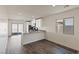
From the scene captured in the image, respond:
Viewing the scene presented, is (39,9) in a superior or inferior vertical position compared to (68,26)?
superior

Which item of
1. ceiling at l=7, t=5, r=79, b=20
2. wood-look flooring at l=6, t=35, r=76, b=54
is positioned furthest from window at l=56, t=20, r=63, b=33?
wood-look flooring at l=6, t=35, r=76, b=54

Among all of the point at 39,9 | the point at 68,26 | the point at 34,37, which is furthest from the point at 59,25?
the point at 39,9

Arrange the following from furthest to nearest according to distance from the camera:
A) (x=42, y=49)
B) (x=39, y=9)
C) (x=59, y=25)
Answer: (x=59, y=25)
(x=39, y=9)
(x=42, y=49)

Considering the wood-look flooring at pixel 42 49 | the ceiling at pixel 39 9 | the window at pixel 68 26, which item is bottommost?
the wood-look flooring at pixel 42 49

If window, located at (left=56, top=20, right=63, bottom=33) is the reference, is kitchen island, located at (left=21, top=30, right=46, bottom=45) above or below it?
below

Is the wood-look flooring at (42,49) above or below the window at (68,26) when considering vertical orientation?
below

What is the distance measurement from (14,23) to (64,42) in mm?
6225

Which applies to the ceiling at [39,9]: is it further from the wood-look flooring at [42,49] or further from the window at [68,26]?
the wood-look flooring at [42,49]

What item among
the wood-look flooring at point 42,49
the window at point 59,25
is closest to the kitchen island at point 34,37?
the window at point 59,25

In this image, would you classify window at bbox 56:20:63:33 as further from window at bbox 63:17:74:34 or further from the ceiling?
the ceiling

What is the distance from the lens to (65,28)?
3465 millimetres

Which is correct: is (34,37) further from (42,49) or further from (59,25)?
(42,49)

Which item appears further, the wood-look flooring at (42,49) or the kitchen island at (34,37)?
the kitchen island at (34,37)
